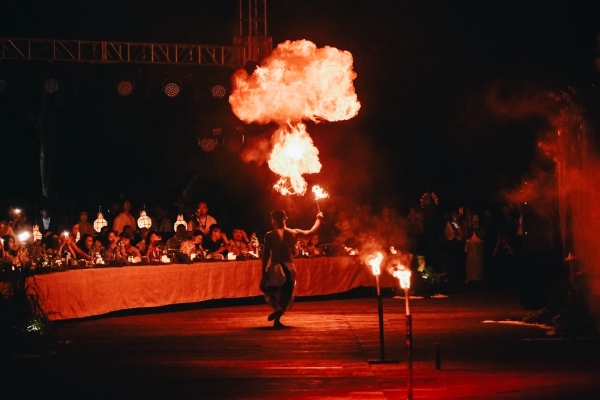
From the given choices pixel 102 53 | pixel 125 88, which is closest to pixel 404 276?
pixel 102 53

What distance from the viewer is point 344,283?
23.0 meters

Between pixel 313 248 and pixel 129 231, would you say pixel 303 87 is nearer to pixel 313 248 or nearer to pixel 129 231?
pixel 313 248

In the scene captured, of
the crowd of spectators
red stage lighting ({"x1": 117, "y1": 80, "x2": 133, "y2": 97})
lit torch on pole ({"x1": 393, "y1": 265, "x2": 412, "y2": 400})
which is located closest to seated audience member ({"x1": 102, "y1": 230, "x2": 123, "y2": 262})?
the crowd of spectators

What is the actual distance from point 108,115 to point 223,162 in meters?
5.72

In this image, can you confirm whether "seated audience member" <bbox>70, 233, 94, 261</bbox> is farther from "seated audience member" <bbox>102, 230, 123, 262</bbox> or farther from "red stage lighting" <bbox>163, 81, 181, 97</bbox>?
"red stage lighting" <bbox>163, 81, 181, 97</bbox>

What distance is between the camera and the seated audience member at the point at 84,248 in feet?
62.7

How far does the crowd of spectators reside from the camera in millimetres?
19453

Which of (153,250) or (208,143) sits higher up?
(208,143)

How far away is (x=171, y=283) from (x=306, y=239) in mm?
4016

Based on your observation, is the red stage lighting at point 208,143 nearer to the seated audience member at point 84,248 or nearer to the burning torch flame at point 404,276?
the seated audience member at point 84,248

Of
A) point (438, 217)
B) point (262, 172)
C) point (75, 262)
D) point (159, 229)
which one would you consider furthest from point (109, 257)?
point (262, 172)

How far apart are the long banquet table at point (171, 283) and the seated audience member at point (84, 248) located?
60 centimetres

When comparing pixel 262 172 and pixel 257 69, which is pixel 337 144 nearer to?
pixel 262 172

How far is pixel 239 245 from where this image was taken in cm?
2195
